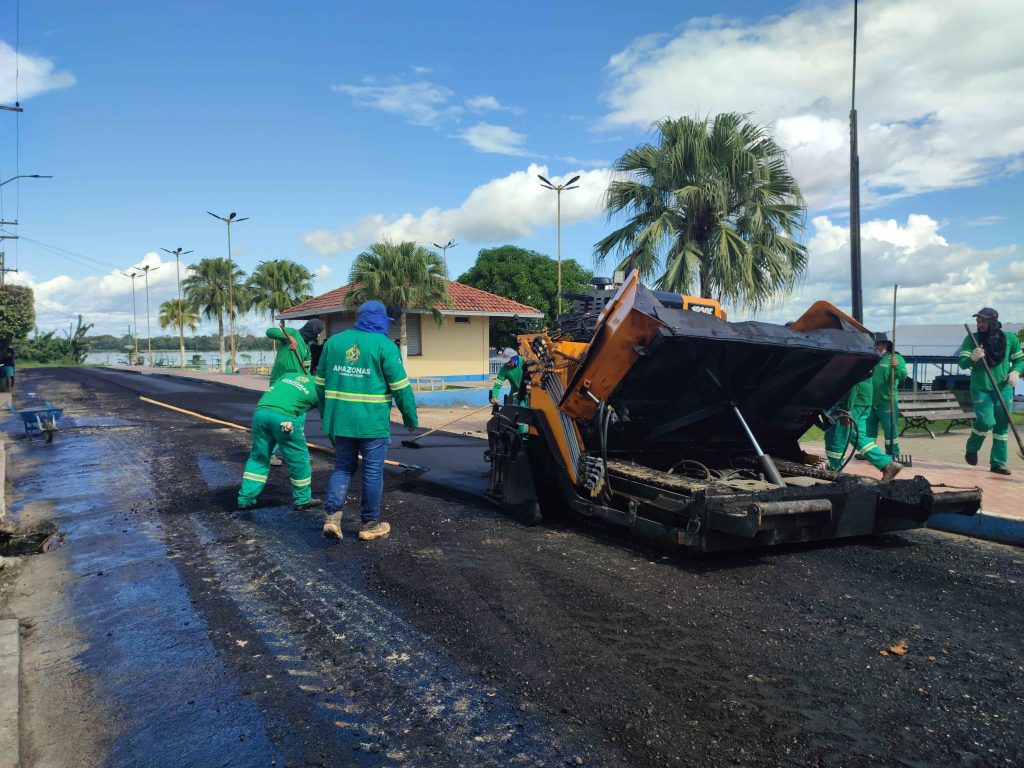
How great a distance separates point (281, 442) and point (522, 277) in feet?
125

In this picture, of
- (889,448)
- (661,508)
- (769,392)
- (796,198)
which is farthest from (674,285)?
(661,508)

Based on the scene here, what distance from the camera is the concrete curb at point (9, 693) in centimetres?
263

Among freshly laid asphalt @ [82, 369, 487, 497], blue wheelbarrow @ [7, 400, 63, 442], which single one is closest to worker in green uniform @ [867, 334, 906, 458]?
freshly laid asphalt @ [82, 369, 487, 497]

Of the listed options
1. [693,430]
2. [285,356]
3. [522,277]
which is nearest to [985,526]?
[693,430]

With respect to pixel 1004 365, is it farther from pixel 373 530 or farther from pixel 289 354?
pixel 289 354

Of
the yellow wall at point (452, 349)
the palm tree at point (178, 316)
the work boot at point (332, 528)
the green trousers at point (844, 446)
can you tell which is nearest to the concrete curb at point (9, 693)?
the work boot at point (332, 528)

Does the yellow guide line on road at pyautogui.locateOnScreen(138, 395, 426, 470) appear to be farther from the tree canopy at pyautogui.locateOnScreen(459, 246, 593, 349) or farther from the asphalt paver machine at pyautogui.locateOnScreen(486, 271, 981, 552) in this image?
the tree canopy at pyautogui.locateOnScreen(459, 246, 593, 349)

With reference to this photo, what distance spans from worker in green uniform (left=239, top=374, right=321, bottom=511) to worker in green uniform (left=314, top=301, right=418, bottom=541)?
41.9 inches

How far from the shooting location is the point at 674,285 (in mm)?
15234

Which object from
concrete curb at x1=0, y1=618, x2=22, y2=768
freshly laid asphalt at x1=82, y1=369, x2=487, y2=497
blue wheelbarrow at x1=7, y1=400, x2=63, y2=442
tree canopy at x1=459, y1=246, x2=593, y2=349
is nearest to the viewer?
concrete curb at x1=0, y1=618, x2=22, y2=768

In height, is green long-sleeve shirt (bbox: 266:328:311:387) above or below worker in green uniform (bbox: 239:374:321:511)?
above

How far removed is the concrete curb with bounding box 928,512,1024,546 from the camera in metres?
5.52

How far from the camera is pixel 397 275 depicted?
24.6 metres

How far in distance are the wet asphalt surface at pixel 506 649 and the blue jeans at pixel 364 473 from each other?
0.29m
